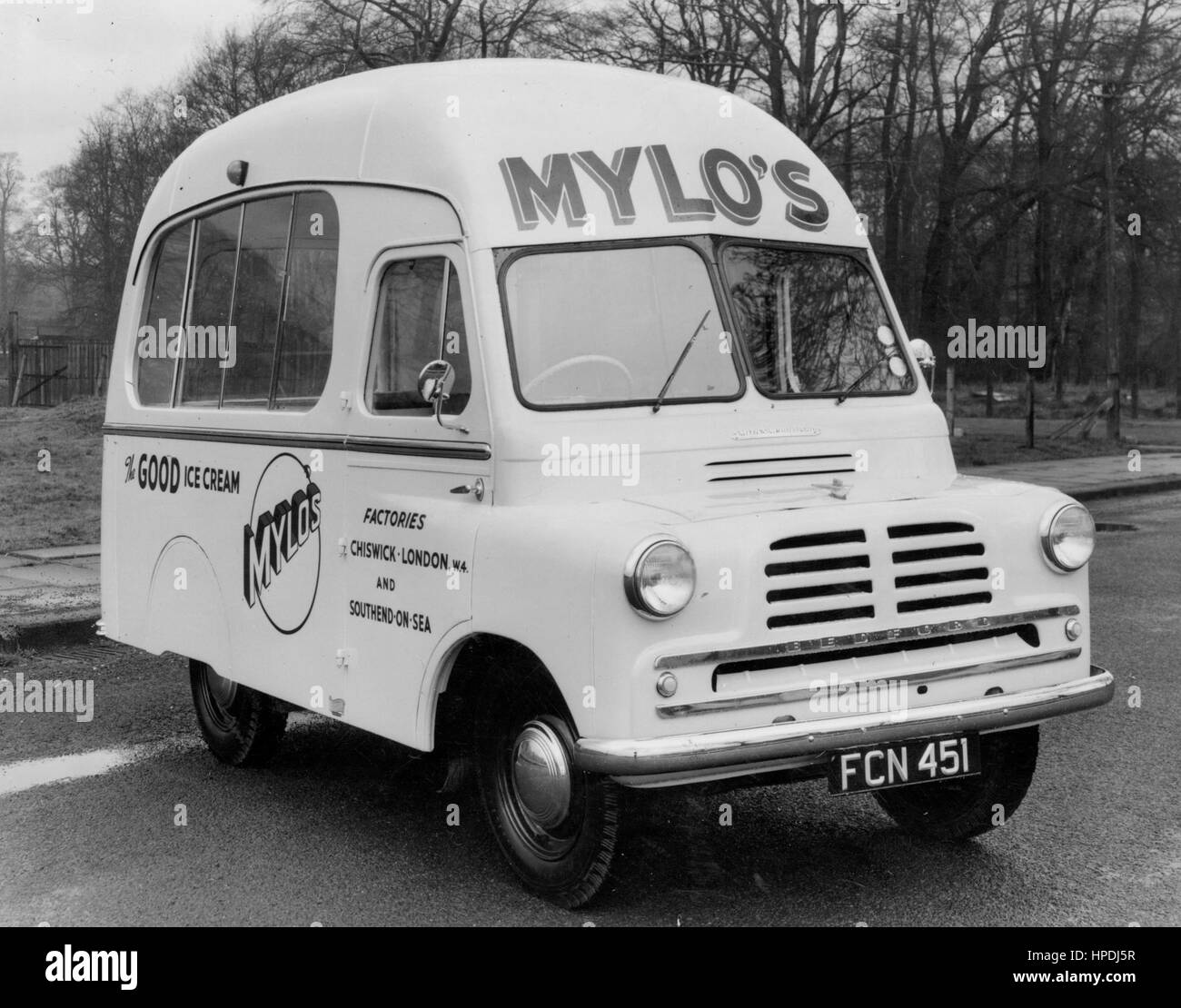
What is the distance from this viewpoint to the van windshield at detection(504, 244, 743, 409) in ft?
16.8

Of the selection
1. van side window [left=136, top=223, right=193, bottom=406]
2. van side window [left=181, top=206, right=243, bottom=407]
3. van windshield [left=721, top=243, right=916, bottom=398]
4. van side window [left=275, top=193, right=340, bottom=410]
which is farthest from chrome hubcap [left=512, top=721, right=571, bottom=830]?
van side window [left=136, top=223, right=193, bottom=406]

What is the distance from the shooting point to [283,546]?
596cm

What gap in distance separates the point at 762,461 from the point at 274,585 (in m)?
2.08

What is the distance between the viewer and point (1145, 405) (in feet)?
156

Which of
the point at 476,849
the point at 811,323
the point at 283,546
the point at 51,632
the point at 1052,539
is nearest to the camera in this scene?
the point at 1052,539

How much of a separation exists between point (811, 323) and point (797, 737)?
1955 mm

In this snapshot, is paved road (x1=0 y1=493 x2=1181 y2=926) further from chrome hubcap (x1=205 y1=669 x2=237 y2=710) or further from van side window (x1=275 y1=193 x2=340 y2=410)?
van side window (x1=275 y1=193 x2=340 y2=410)

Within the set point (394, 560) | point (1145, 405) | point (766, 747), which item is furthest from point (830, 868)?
point (1145, 405)

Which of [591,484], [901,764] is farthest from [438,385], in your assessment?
[901,764]

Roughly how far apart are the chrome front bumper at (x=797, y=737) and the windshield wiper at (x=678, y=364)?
1.32 metres

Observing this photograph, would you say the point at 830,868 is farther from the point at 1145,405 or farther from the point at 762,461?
the point at 1145,405

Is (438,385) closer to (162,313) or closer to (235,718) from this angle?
(235,718)

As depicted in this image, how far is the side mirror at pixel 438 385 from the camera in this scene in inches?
199

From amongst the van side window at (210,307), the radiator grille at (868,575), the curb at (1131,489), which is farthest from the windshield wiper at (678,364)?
the curb at (1131,489)
